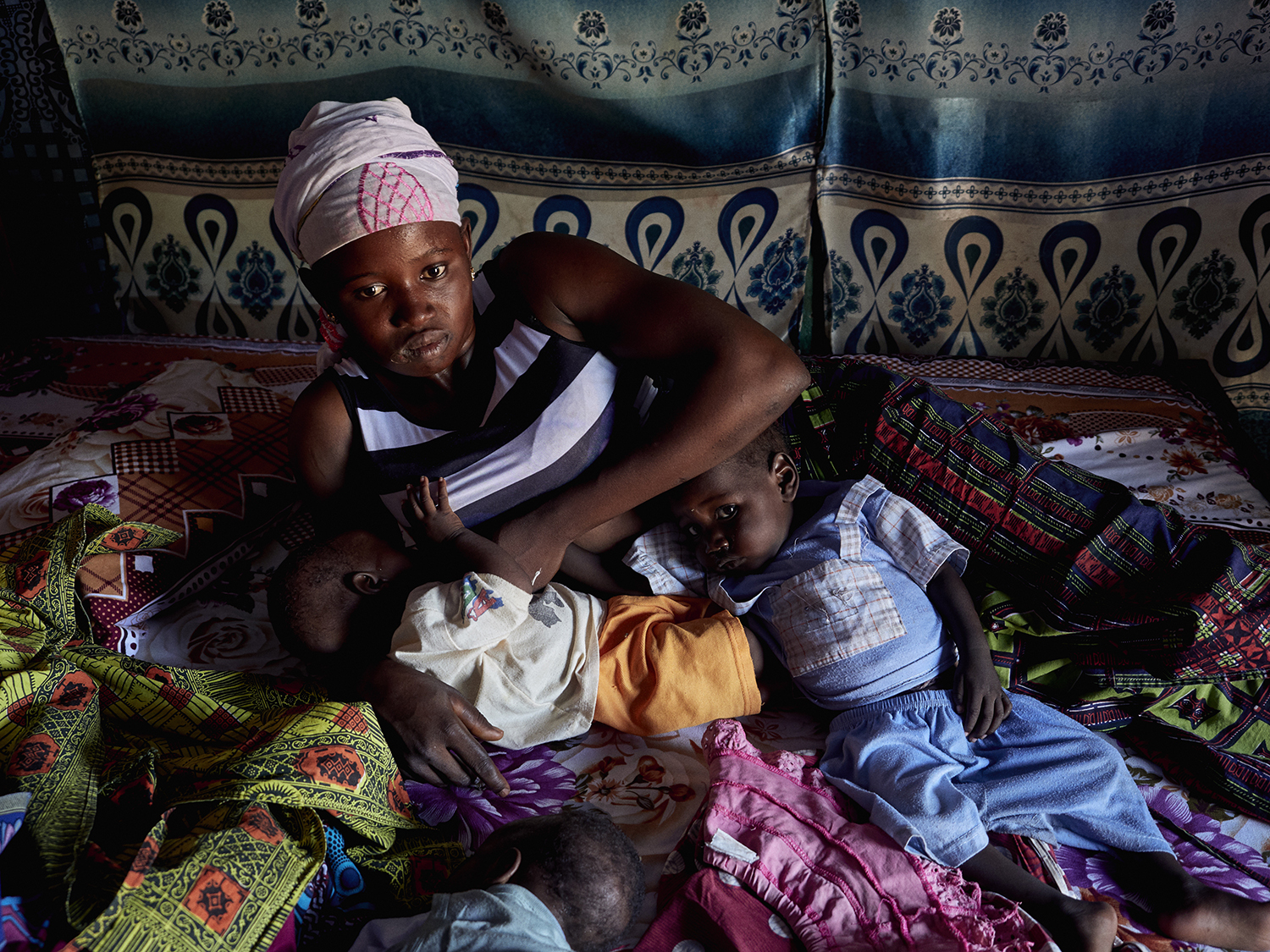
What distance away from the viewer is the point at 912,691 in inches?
50.5

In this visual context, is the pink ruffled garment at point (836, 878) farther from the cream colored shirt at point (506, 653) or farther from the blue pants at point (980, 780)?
the cream colored shirt at point (506, 653)

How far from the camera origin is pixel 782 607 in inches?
53.4

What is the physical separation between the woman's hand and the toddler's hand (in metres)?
0.65

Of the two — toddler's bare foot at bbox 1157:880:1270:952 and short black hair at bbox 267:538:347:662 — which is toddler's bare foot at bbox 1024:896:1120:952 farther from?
short black hair at bbox 267:538:347:662

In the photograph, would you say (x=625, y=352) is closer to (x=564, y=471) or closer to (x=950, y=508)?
(x=564, y=471)

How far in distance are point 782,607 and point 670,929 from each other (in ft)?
1.65

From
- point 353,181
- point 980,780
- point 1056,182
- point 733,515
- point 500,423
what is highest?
point 353,181

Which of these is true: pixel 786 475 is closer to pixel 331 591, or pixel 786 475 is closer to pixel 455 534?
pixel 455 534

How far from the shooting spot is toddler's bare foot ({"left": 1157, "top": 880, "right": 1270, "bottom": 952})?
100 cm

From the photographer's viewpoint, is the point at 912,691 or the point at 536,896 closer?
the point at 536,896

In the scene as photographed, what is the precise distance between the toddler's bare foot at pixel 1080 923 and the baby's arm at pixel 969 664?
26 cm

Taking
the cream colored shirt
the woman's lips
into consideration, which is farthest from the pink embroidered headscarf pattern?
the cream colored shirt

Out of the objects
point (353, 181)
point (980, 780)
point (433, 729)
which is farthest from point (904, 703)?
point (353, 181)

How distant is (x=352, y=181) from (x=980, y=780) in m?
1.20
